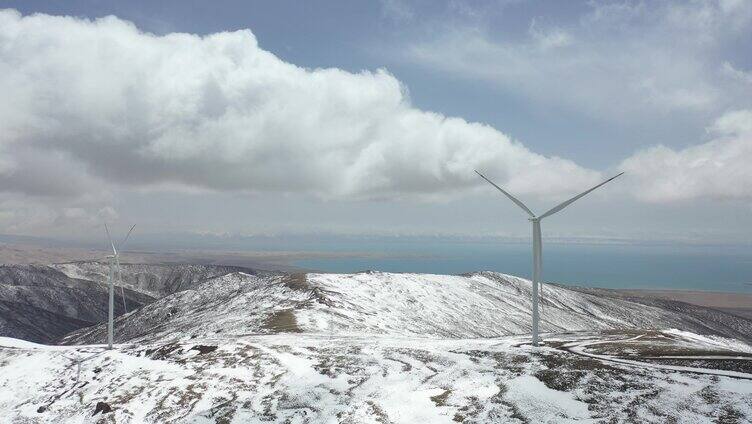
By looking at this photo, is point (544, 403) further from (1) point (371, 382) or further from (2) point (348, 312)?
(2) point (348, 312)

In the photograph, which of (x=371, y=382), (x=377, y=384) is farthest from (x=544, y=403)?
(x=371, y=382)

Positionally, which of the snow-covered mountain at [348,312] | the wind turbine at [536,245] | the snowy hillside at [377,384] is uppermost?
the wind turbine at [536,245]

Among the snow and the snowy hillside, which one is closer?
the snow

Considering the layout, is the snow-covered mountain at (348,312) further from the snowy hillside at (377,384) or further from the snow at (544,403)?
the snow at (544,403)

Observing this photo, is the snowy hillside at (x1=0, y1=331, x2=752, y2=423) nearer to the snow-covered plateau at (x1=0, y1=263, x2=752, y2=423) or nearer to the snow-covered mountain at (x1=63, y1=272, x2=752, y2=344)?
the snow-covered plateau at (x1=0, y1=263, x2=752, y2=423)

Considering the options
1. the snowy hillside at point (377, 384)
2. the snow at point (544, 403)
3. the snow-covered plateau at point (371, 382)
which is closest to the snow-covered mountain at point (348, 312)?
the snow-covered plateau at point (371, 382)

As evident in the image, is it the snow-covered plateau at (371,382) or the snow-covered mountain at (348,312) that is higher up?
the snow-covered plateau at (371,382)

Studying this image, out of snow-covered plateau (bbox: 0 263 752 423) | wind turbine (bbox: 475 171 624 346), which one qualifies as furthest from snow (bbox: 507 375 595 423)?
wind turbine (bbox: 475 171 624 346)

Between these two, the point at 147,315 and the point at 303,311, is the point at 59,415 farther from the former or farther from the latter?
the point at 147,315

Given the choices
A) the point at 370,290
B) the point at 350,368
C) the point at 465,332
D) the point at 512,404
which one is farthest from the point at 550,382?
the point at 370,290

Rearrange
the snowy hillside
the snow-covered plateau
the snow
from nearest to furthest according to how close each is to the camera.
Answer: the snow, the snowy hillside, the snow-covered plateau

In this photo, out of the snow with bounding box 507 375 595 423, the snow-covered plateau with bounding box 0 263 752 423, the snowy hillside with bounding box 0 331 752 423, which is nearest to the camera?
the snow with bounding box 507 375 595 423
